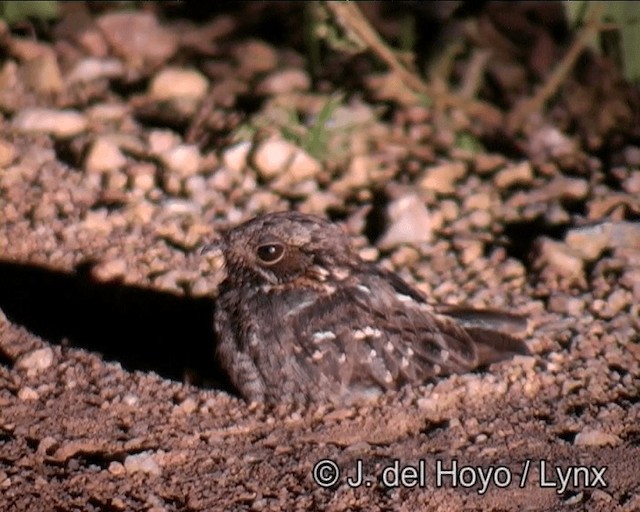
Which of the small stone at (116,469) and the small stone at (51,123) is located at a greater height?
the small stone at (116,469)

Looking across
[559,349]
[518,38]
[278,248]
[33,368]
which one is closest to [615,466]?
[559,349]

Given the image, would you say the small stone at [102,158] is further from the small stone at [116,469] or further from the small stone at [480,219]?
the small stone at [116,469]

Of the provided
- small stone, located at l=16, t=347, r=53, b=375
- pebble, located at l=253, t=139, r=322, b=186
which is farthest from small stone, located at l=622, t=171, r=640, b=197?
small stone, located at l=16, t=347, r=53, b=375

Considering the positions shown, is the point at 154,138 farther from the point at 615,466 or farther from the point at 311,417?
the point at 615,466

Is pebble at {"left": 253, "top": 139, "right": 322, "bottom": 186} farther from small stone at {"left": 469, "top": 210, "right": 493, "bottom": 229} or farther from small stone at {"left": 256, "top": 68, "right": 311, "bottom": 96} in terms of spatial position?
small stone at {"left": 469, "top": 210, "right": 493, "bottom": 229}

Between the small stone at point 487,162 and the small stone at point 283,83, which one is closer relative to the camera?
the small stone at point 487,162

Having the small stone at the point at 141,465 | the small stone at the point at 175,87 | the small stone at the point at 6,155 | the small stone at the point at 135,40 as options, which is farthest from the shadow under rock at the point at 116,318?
the small stone at the point at 135,40
